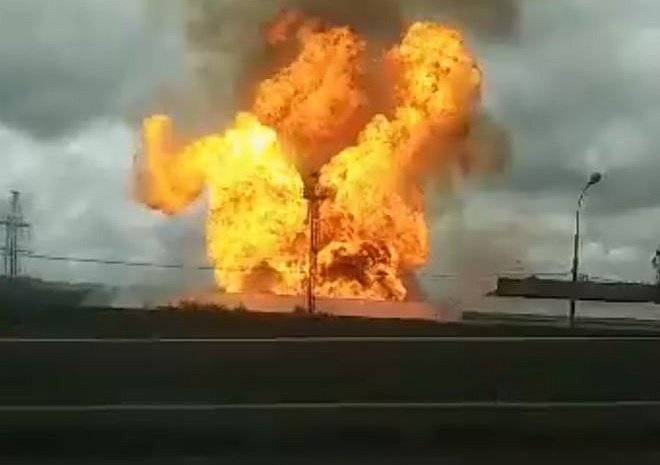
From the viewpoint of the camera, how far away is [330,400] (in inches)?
383

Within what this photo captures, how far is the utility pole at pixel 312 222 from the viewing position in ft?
174

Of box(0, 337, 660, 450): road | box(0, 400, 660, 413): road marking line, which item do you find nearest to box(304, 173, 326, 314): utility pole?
box(0, 337, 660, 450): road

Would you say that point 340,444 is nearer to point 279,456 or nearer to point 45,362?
point 279,456

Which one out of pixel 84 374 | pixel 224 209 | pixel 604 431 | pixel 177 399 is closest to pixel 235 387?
pixel 177 399

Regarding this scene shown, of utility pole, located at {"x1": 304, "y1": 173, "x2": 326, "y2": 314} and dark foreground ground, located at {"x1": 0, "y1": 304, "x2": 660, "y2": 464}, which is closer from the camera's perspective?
dark foreground ground, located at {"x1": 0, "y1": 304, "x2": 660, "y2": 464}

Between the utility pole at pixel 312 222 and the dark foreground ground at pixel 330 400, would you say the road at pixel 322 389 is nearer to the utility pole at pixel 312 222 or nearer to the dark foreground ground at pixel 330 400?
the dark foreground ground at pixel 330 400

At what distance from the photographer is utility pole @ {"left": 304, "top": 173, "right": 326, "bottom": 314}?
174 ft

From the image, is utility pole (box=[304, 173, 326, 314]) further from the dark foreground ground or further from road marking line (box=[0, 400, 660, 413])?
road marking line (box=[0, 400, 660, 413])

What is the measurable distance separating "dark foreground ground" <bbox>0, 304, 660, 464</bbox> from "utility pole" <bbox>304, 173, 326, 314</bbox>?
41.4 m

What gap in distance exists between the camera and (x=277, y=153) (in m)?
57.2

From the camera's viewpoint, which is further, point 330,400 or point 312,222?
point 312,222

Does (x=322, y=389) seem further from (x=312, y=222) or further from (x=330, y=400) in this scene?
(x=312, y=222)

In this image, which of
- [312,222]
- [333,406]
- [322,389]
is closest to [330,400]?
[322,389]

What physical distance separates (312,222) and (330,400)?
4486cm
